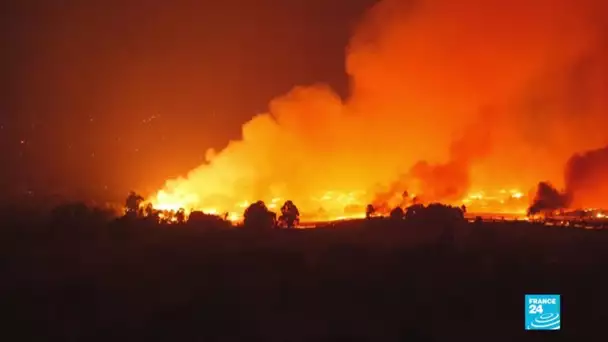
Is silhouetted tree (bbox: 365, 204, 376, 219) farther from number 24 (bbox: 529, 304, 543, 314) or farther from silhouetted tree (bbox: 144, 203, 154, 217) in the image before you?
number 24 (bbox: 529, 304, 543, 314)

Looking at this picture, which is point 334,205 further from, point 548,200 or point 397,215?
point 548,200

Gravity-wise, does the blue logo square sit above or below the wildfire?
below

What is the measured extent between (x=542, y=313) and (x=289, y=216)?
228ft

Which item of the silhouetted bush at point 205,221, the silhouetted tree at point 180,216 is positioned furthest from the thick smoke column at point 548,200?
the silhouetted tree at point 180,216

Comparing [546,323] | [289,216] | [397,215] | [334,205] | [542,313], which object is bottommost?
[546,323]

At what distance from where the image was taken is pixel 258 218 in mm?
96812

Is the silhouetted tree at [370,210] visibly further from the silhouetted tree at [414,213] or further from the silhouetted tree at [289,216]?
the silhouetted tree at [414,213]

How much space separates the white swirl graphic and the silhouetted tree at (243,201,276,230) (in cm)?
5936

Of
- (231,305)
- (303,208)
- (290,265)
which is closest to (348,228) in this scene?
(303,208)

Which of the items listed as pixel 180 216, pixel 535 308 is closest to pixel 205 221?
pixel 180 216

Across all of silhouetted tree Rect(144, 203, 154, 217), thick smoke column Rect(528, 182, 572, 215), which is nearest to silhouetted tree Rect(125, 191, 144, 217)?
silhouetted tree Rect(144, 203, 154, 217)

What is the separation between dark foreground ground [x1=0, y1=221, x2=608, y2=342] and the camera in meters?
39.1

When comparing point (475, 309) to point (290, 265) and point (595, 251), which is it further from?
point (595, 251)

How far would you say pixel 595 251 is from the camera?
199 feet
